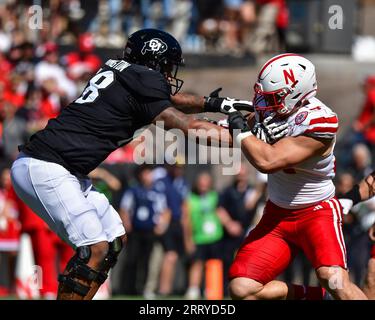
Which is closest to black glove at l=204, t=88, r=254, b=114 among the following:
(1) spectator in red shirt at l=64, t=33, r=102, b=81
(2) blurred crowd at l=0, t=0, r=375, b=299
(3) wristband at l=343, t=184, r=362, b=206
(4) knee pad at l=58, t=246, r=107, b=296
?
(3) wristband at l=343, t=184, r=362, b=206

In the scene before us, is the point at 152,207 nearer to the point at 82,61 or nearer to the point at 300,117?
the point at 82,61

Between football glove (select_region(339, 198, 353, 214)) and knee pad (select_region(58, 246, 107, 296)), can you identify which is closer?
knee pad (select_region(58, 246, 107, 296))

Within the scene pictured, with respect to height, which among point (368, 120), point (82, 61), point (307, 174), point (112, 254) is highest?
point (307, 174)

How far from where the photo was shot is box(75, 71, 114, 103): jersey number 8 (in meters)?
6.42

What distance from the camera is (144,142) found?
38.2 feet

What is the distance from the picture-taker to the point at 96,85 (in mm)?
6449

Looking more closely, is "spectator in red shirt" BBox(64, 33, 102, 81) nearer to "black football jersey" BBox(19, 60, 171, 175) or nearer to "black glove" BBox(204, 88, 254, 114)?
"black glove" BBox(204, 88, 254, 114)

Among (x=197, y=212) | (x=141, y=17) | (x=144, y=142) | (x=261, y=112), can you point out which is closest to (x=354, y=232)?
(x=197, y=212)

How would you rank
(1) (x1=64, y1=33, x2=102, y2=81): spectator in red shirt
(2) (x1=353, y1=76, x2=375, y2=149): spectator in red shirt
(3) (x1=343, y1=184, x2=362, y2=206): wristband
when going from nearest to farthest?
(3) (x1=343, y1=184, x2=362, y2=206): wristband < (2) (x1=353, y1=76, x2=375, y2=149): spectator in red shirt < (1) (x1=64, y1=33, x2=102, y2=81): spectator in red shirt


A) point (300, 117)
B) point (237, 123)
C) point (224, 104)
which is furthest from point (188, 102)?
point (300, 117)

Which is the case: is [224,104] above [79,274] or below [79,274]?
above

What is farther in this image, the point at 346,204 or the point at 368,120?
the point at 368,120

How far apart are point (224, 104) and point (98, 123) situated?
0.82m
